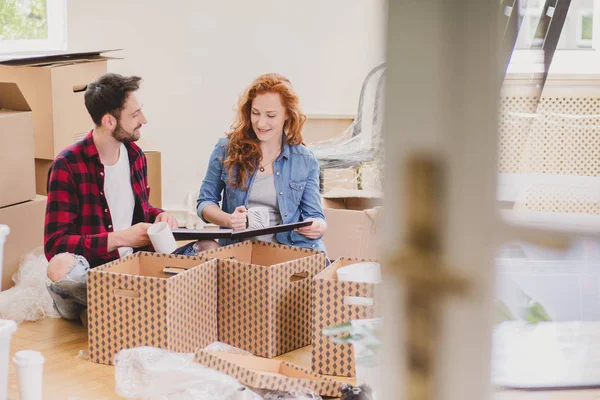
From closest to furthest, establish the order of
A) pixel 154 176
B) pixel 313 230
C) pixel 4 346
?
pixel 4 346, pixel 313 230, pixel 154 176

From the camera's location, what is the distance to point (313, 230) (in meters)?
2.70

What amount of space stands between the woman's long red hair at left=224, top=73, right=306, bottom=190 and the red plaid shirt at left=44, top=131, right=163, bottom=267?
0.45m

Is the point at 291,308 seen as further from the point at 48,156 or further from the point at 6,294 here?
the point at 48,156

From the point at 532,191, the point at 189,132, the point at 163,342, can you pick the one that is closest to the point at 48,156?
the point at 189,132

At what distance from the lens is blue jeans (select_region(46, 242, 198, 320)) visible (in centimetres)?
259

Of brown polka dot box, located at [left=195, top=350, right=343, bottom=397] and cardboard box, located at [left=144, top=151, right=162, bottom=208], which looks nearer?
brown polka dot box, located at [left=195, top=350, right=343, bottom=397]

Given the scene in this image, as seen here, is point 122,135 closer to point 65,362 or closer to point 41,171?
point 65,362

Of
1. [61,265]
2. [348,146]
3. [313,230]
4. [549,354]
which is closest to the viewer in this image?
[549,354]

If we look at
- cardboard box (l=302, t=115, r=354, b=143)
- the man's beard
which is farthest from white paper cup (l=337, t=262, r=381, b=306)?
cardboard box (l=302, t=115, r=354, b=143)

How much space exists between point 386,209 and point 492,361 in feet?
0.25

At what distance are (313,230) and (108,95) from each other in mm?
849

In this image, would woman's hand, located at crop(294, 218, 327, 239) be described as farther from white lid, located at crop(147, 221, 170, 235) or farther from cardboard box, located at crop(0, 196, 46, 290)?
cardboard box, located at crop(0, 196, 46, 290)

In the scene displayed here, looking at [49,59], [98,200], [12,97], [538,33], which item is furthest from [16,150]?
[538,33]

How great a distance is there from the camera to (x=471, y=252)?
0.31 metres
